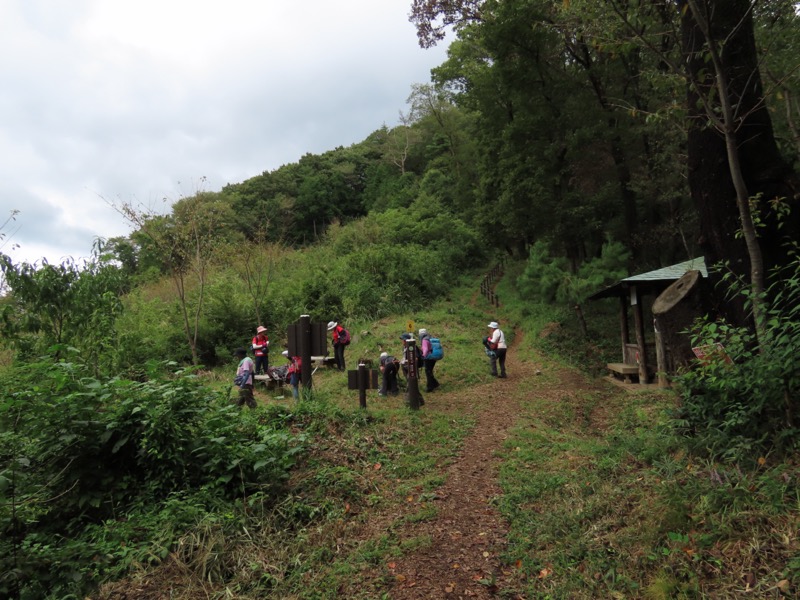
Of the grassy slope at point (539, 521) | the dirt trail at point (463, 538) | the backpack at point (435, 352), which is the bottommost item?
the dirt trail at point (463, 538)

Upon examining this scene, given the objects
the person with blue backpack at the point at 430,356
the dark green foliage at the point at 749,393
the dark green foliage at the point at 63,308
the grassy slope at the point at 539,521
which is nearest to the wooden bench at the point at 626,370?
the grassy slope at the point at 539,521

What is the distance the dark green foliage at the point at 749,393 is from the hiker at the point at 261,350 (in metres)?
10.4

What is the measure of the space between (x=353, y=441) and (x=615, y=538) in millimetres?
3779

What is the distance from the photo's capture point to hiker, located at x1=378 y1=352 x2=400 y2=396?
10.4 meters

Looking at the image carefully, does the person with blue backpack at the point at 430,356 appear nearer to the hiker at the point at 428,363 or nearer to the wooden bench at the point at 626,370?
the hiker at the point at 428,363

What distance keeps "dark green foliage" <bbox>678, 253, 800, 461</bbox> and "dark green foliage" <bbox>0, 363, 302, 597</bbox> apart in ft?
13.7

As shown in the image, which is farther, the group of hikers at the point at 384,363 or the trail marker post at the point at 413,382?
the group of hikers at the point at 384,363

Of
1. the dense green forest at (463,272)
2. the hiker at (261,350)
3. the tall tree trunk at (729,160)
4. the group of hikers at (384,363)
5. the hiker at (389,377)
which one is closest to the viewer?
the dense green forest at (463,272)

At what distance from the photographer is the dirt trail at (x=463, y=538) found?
3.55 metres

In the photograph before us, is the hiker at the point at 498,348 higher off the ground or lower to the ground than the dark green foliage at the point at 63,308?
lower

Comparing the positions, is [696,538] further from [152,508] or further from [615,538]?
[152,508]

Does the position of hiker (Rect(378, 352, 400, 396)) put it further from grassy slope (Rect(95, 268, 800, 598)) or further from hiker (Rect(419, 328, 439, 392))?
grassy slope (Rect(95, 268, 800, 598))

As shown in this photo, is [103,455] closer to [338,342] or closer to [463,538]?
[463,538]

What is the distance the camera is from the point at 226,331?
1836cm
